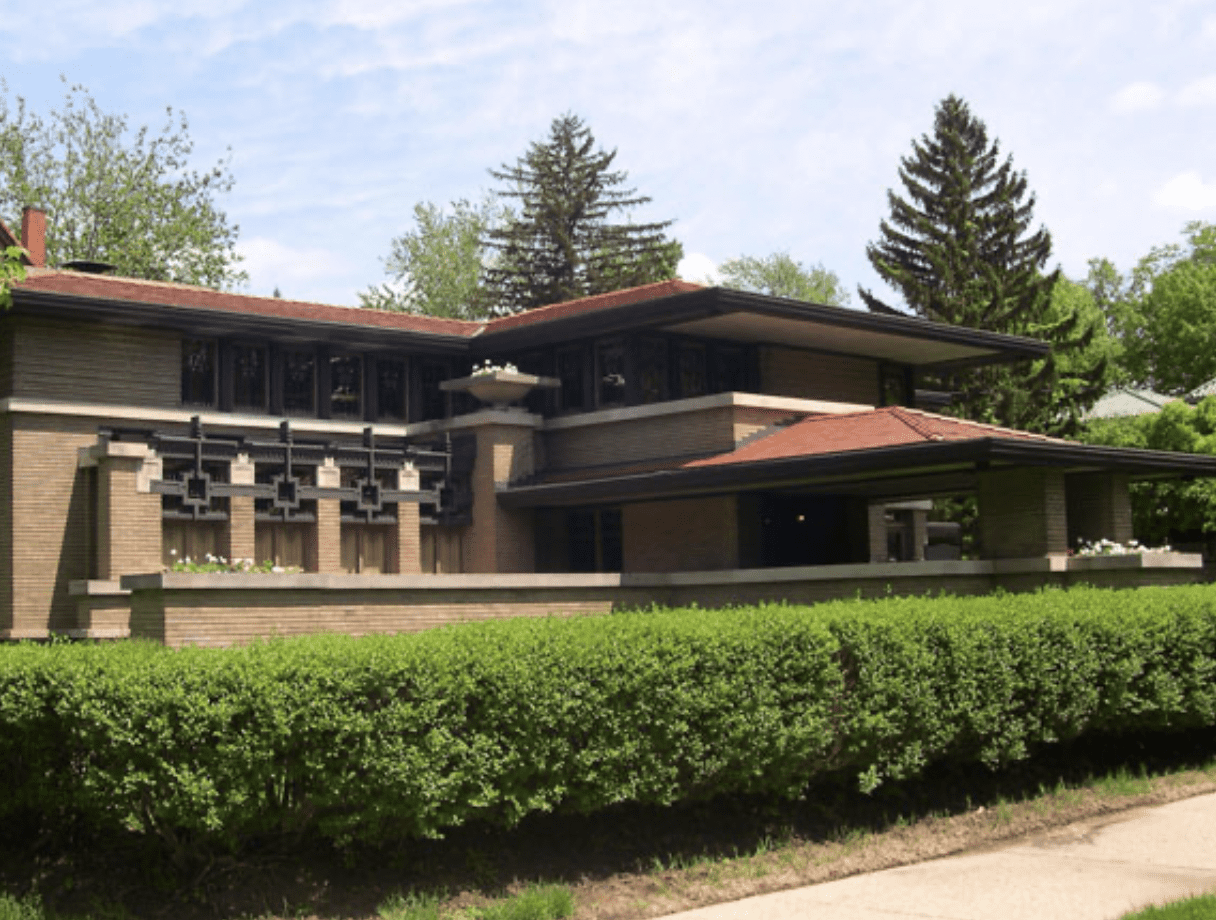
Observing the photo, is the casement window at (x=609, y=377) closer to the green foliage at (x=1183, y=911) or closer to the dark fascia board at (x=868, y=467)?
the dark fascia board at (x=868, y=467)

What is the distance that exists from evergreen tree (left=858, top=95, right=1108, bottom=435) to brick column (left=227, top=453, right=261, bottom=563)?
3210 cm

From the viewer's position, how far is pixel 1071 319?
52.9 m

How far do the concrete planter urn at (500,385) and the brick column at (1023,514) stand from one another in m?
9.54

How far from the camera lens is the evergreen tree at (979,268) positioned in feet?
171

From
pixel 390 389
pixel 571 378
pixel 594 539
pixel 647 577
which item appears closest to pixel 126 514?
pixel 390 389

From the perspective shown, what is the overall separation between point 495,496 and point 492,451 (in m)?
0.86

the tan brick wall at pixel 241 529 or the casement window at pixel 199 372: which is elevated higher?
the casement window at pixel 199 372

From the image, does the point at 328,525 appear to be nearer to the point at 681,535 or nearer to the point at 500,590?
the point at 500,590

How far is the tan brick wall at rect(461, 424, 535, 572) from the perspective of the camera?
2809 centimetres

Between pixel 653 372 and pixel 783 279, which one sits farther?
pixel 783 279

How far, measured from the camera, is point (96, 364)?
26.0 metres

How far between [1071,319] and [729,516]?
30364 millimetres


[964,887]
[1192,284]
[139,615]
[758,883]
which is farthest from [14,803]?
[1192,284]

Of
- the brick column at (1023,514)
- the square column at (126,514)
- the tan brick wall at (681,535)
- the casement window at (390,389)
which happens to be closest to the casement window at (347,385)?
the casement window at (390,389)
